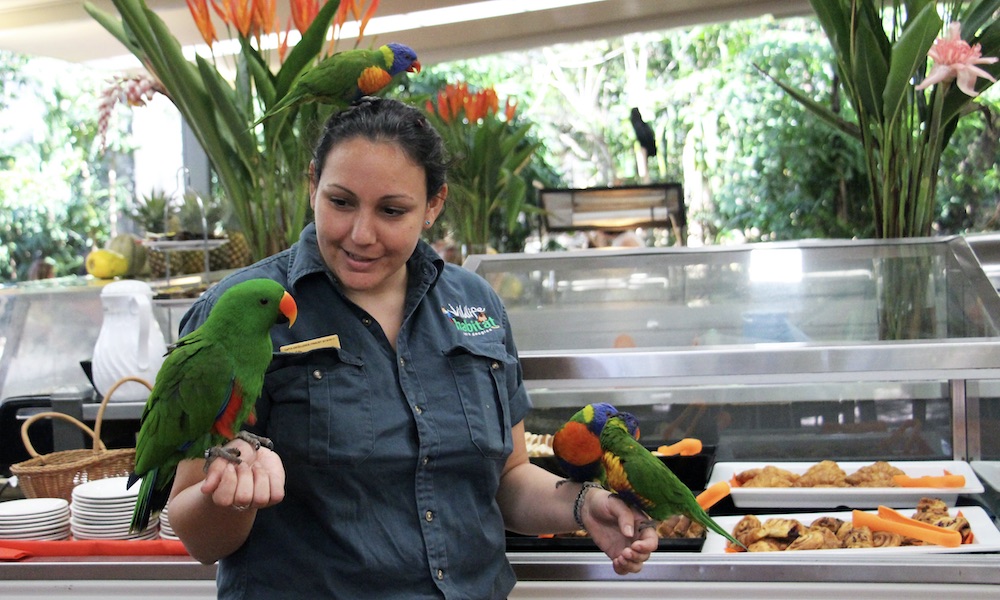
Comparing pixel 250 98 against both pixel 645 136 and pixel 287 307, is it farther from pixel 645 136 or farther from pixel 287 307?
pixel 645 136

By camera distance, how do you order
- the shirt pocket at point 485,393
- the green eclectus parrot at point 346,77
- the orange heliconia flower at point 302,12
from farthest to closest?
the orange heliconia flower at point 302,12 → the green eclectus parrot at point 346,77 → the shirt pocket at point 485,393

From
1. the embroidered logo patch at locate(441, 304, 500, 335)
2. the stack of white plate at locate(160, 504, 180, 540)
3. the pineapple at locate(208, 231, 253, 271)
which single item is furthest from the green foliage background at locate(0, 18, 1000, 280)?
the embroidered logo patch at locate(441, 304, 500, 335)

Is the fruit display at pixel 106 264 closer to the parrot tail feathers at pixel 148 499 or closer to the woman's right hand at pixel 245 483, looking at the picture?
the parrot tail feathers at pixel 148 499

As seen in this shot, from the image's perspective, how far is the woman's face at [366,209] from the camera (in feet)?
4.05

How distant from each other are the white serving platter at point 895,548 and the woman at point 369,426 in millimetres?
476

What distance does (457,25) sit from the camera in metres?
5.68

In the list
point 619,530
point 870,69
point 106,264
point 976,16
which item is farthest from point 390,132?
point 106,264

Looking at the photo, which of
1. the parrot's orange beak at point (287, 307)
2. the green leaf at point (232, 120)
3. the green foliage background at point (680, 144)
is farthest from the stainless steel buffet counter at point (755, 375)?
the green foliage background at point (680, 144)

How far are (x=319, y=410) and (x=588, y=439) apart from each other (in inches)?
15.0

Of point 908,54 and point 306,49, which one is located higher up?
point 306,49

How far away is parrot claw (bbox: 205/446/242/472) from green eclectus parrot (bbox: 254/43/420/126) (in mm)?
698

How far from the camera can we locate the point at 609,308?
2359mm

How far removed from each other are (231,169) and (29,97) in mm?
5266

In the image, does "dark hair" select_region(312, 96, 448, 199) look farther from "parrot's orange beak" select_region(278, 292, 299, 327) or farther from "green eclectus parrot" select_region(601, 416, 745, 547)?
"green eclectus parrot" select_region(601, 416, 745, 547)
